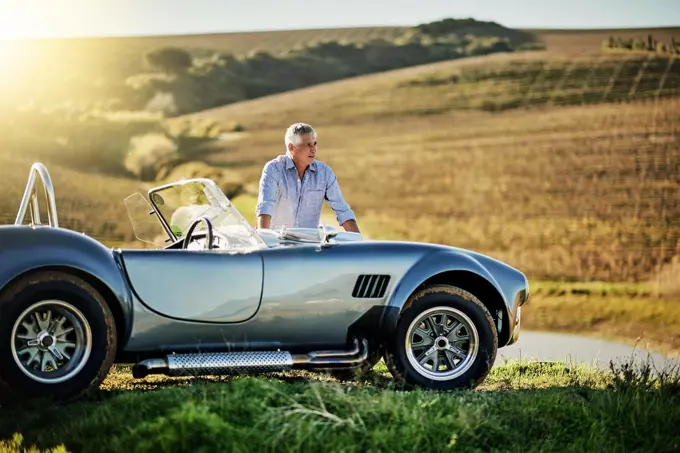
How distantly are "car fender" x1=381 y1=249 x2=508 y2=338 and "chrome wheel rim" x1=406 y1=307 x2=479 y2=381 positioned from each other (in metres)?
0.21

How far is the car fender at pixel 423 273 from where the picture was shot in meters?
7.47

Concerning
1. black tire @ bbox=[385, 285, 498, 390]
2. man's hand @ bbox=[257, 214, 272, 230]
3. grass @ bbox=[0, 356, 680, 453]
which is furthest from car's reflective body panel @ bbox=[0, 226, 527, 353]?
man's hand @ bbox=[257, 214, 272, 230]

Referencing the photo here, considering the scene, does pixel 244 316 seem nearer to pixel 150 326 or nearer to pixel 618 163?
pixel 150 326

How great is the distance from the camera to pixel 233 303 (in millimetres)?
7082

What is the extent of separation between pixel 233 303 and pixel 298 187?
Answer: 6.80 ft

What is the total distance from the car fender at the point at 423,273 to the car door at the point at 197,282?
935 mm

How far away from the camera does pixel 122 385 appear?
8.02 metres

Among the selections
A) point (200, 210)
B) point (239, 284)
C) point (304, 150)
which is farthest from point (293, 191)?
point (239, 284)

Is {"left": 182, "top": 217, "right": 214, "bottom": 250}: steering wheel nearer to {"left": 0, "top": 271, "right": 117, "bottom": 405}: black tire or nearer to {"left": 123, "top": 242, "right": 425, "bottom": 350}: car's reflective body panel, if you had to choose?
{"left": 123, "top": 242, "right": 425, "bottom": 350}: car's reflective body panel

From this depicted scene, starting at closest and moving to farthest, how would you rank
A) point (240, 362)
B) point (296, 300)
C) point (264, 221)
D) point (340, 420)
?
point (340, 420) → point (240, 362) → point (296, 300) → point (264, 221)

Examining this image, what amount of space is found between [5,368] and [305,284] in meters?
1.94

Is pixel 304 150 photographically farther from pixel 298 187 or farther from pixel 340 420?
pixel 340 420

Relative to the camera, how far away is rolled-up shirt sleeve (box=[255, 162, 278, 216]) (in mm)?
8695

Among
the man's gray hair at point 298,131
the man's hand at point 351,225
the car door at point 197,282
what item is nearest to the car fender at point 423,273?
the car door at point 197,282
